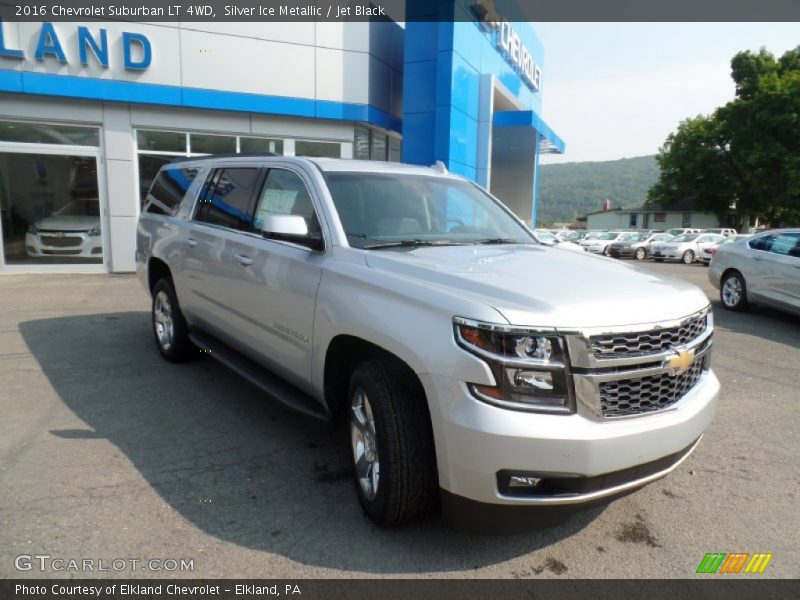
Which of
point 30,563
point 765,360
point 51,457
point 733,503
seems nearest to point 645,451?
point 733,503

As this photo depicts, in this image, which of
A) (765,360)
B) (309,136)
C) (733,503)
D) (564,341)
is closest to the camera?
(564,341)

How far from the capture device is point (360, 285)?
10.1 ft

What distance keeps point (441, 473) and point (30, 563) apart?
1.91 m

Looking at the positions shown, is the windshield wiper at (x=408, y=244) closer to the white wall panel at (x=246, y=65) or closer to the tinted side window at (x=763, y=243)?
the tinted side window at (x=763, y=243)

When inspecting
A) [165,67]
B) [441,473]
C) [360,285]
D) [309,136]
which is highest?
[165,67]

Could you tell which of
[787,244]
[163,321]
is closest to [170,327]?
[163,321]

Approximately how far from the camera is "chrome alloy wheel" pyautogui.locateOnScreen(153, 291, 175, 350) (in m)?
5.67

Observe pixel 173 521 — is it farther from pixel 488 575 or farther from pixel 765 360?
pixel 765 360

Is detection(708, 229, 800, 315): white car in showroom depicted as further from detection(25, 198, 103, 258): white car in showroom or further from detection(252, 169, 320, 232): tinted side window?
detection(25, 198, 103, 258): white car in showroom

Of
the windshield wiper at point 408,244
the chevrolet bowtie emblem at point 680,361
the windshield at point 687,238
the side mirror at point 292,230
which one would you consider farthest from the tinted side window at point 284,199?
the windshield at point 687,238

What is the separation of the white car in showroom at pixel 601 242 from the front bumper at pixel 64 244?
22.2 metres

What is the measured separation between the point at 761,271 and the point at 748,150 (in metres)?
38.6

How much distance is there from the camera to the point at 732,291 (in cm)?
1005

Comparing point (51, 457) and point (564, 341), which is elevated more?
point (564, 341)
